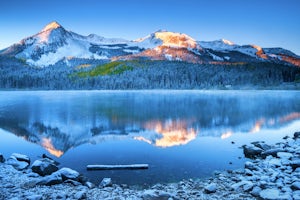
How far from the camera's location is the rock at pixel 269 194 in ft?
34.6

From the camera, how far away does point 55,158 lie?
17.9 meters

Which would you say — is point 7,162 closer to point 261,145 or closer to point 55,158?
point 55,158

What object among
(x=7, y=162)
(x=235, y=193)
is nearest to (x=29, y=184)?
(x=7, y=162)

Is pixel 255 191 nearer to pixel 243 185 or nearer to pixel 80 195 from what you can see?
pixel 243 185

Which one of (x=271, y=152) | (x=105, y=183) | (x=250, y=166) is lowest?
(x=105, y=183)

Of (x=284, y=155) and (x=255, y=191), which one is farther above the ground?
(x=284, y=155)

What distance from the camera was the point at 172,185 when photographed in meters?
12.6

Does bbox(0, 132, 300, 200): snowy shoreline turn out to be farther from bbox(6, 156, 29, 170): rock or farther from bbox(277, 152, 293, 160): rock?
bbox(277, 152, 293, 160): rock

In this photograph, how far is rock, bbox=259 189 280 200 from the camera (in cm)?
1056

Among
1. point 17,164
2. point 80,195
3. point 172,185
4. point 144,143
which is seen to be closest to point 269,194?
point 172,185

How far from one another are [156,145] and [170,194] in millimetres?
10081

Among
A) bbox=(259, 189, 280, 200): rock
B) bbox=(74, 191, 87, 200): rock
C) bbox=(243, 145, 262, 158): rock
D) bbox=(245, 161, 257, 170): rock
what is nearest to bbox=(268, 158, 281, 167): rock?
bbox=(245, 161, 257, 170): rock

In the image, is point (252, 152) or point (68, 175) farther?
point (252, 152)

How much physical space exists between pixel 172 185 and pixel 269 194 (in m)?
4.13
